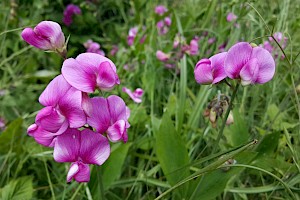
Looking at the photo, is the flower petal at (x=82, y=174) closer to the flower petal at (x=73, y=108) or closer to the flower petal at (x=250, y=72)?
the flower petal at (x=73, y=108)

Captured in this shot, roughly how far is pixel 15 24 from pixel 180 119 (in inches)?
46.4

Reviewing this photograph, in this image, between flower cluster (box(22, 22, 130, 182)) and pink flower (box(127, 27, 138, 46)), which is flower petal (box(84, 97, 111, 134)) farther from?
pink flower (box(127, 27, 138, 46))

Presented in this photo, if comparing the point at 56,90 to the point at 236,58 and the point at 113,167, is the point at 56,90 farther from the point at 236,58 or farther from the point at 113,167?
the point at 113,167

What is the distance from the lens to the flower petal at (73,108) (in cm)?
58

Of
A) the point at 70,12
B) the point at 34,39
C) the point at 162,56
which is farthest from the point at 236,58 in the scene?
the point at 70,12

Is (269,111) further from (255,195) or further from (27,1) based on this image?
(27,1)

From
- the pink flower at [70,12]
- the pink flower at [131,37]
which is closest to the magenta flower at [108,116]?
the pink flower at [131,37]

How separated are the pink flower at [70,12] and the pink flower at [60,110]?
5.49 ft

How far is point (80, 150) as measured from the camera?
0.62 m

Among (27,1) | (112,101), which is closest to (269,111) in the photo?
(112,101)

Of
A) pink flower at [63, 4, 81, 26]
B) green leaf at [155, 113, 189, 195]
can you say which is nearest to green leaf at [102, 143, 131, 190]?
green leaf at [155, 113, 189, 195]

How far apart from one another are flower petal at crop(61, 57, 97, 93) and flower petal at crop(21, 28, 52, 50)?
87 millimetres

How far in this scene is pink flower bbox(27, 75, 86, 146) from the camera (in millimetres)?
583

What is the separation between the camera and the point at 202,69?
0.68 meters
